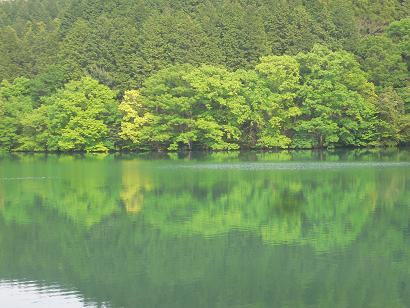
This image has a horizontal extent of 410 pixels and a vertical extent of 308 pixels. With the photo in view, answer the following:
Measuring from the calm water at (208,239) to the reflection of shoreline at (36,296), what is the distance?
0.03 meters

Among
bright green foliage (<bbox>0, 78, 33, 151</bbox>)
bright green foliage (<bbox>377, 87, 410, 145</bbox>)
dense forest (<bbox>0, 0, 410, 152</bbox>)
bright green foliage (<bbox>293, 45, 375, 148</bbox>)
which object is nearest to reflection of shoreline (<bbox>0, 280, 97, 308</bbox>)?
dense forest (<bbox>0, 0, 410, 152</bbox>)

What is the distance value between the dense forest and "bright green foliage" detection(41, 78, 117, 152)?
72 mm

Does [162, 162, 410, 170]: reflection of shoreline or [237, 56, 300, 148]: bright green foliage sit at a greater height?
[237, 56, 300, 148]: bright green foliage

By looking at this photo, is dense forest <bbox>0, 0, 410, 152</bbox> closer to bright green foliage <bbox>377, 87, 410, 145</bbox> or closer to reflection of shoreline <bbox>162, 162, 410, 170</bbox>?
bright green foliage <bbox>377, 87, 410, 145</bbox>

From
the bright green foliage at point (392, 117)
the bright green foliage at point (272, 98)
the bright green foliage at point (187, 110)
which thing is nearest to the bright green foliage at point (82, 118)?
the bright green foliage at point (187, 110)

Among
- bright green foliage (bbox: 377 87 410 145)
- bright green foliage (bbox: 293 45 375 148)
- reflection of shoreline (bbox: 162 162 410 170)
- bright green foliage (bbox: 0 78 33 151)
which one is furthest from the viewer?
bright green foliage (bbox: 0 78 33 151)

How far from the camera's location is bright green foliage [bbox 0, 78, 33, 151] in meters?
46.0

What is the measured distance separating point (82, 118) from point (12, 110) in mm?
5543

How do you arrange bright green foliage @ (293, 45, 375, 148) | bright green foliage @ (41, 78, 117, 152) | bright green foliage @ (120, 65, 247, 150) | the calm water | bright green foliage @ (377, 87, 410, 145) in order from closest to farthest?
the calm water → bright green foliage @ (377, 87, 410, 145) → bright green foliage @ (293, 45, 375, 148) → bright green foliage @ (120, 65, 247, 150) → bright green foliage @ (41, 78, 117, 152)

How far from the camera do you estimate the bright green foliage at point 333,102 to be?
42.2 metres

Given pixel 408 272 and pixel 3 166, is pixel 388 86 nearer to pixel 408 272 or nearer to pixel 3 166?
pixel 3 166

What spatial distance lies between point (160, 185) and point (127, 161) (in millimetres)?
12332

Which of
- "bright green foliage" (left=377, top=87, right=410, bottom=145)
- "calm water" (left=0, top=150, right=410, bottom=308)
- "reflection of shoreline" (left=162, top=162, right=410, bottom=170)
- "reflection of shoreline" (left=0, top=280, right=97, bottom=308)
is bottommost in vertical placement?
"reflection of shoreline" (left=0, top=280, right=97, bottom=308)

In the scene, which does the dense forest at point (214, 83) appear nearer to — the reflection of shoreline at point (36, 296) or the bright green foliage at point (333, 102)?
the bright green foliage at point (333, 102)
